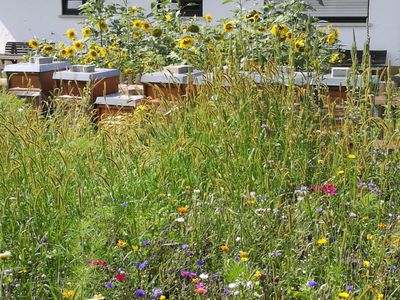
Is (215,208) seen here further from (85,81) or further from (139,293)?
(85,81)

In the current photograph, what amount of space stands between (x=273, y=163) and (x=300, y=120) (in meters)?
0.39

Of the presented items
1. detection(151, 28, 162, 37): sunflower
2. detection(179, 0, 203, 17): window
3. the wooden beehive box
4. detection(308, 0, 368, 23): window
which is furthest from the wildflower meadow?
detection(179, 0, 203, 17): window

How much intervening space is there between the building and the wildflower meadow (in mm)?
5979

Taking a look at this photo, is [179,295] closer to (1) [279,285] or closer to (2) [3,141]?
(1) [279,285]

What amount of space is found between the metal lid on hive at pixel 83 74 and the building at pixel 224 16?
4.53 m

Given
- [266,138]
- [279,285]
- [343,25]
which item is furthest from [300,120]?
[343,25]

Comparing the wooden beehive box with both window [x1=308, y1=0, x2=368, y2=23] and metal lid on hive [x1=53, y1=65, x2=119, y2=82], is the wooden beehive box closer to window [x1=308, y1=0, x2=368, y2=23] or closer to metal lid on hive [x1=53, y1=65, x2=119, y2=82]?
metal lid on hive [x1=53, y1=65, x2=119, y2=82]

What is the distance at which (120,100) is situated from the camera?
5.27m

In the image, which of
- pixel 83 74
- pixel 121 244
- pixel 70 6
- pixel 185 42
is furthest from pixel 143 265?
pixel 70 6

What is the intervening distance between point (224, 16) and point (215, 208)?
A: 31.2ft

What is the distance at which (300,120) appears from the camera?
381cm

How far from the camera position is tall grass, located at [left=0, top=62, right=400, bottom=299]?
262cm

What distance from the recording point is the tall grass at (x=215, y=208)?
262 cm

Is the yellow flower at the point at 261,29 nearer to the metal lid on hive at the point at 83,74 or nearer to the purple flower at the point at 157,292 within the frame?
the metal lid on hive at the point at 83,74
